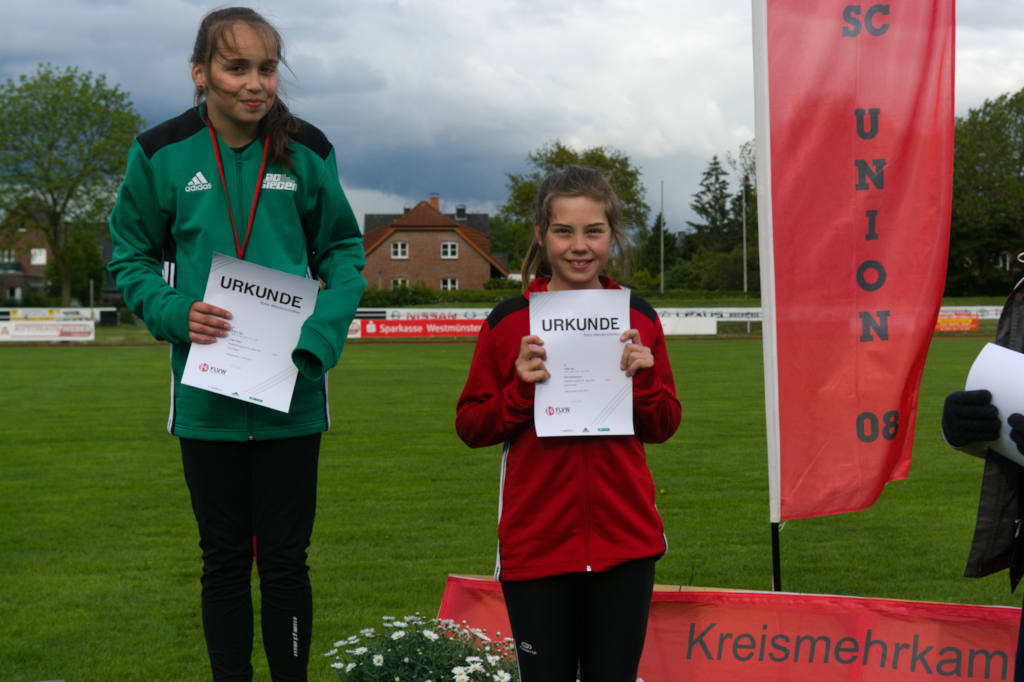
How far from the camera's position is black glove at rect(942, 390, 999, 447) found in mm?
2455

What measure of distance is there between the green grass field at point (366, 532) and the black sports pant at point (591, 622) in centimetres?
185

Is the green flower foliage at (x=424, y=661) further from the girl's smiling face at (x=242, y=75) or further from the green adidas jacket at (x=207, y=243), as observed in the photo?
the girl's smiling face at (x=242, y=75)

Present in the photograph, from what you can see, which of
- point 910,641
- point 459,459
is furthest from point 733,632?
point 459,459

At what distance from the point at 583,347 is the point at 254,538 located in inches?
45.0

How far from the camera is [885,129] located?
389 centimetres

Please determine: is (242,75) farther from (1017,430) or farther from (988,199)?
(988,199)

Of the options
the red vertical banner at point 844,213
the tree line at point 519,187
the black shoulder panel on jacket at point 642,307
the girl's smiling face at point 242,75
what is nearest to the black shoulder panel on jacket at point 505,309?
the black shoulder panel on jacket at point 642,307

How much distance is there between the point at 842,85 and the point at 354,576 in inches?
145

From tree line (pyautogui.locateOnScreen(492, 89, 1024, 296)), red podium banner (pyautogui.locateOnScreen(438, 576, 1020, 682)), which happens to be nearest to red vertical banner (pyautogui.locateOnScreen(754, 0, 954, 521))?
red podium banner (pyautogui.locateOnScreen(438, 576, 1020, 682))

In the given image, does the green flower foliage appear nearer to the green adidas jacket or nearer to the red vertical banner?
the green adidas jacket

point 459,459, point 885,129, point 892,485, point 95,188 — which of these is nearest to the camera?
point 885,129

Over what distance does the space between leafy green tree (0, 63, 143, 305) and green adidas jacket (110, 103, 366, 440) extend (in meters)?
55.1

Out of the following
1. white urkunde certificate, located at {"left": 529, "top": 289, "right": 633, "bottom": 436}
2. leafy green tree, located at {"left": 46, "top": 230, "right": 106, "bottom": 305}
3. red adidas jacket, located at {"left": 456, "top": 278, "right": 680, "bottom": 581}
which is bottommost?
red adidas jacket, located at {"left": 456, "top": 278, "right": 680, "bottom": 581}

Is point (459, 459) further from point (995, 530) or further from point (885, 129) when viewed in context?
point (995, 530)
